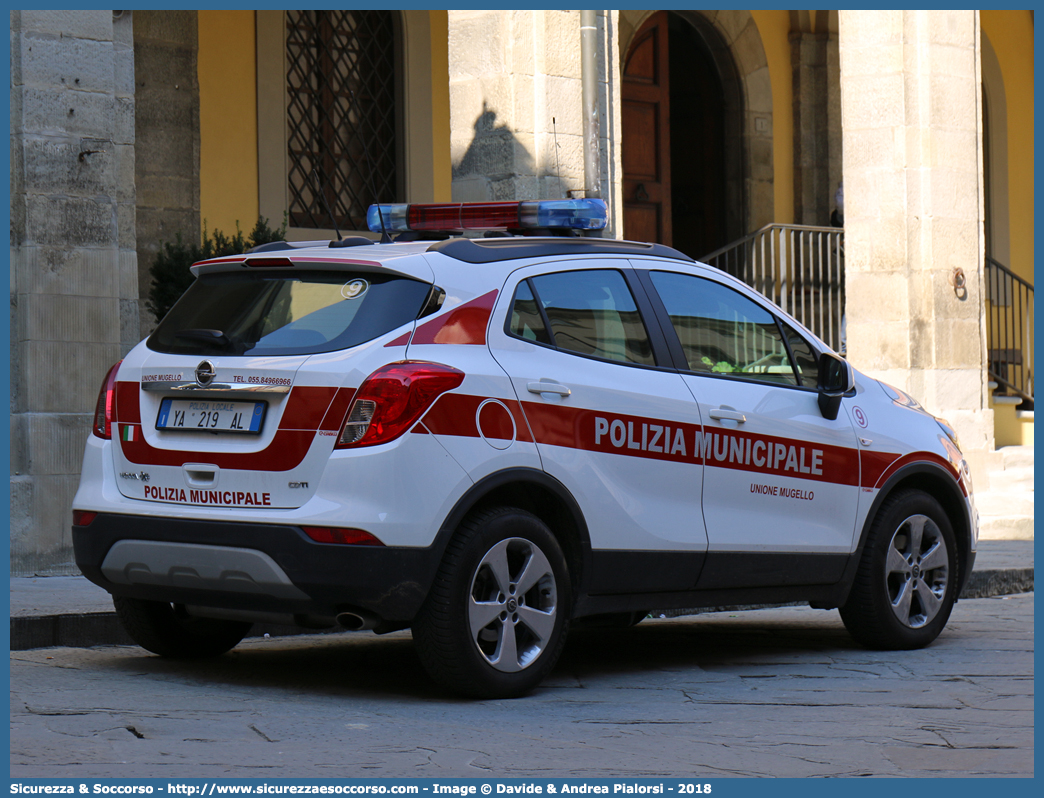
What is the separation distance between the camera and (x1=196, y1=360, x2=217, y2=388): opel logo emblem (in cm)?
537

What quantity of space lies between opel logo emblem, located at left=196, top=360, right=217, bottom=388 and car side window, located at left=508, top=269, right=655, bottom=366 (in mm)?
1066

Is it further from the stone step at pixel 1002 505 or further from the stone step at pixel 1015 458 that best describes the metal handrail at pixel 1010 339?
the stone step at pixel 1002 505

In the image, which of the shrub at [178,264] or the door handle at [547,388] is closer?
the door handle at [547,388]

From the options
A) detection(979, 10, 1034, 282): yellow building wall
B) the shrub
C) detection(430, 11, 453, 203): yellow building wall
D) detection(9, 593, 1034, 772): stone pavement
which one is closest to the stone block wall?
the shrub

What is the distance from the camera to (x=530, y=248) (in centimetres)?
584

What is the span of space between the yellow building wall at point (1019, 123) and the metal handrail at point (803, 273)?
4738mm

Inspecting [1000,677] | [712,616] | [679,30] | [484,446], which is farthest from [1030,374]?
[484,446]

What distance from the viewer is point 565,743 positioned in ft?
15.3

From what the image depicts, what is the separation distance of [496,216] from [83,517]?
203 cm

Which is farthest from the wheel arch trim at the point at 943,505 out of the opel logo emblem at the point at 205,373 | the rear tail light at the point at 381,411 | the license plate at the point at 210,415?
the opel logo emblem at the point at 205,373

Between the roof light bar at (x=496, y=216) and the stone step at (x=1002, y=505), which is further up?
the roof light bar at (x=496, y=216)

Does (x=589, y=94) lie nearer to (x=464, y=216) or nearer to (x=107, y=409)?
(x=464, y=216)

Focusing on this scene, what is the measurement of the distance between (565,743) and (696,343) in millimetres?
2124

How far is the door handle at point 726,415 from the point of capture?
242 inches
